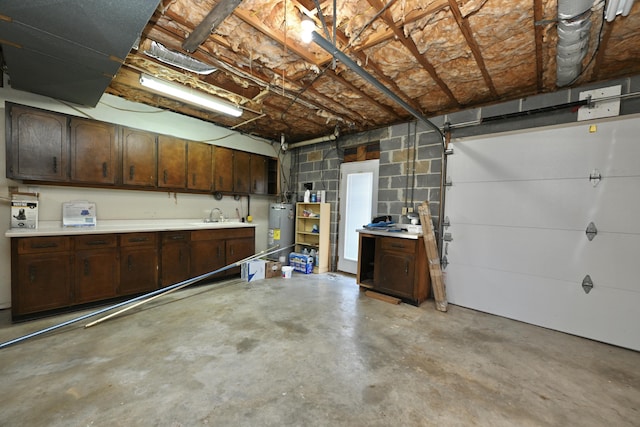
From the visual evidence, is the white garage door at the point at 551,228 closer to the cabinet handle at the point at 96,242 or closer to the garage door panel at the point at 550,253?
the garage door panel at the point at 550,253

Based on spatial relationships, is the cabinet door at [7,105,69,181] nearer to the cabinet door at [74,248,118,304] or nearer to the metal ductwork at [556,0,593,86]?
the cabinet door at [74,248,118,304]

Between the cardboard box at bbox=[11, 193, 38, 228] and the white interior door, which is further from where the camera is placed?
the white interior door

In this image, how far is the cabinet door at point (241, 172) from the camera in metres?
4.68

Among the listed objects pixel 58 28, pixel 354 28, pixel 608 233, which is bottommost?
pixel 608 233

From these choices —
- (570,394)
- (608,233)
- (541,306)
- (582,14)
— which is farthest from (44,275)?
(608,233)

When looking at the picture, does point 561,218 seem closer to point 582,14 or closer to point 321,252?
point 582,14

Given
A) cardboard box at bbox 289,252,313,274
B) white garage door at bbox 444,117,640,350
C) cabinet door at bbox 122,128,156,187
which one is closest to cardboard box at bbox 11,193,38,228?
cabinet door at bbox 122,128,156,187

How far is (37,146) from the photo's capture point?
2.83 m

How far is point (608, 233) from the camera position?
8.38ft

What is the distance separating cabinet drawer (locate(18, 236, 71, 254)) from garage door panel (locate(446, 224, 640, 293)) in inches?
183

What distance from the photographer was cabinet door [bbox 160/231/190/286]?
11.5 feet

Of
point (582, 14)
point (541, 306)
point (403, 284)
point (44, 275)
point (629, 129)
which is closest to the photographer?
point (582, 14)

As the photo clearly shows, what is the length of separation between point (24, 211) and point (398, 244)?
4.50 metres

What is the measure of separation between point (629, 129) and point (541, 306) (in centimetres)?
198
